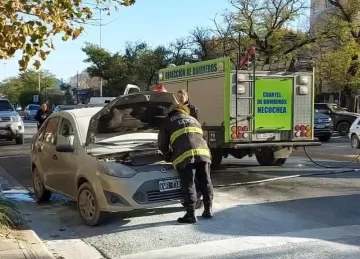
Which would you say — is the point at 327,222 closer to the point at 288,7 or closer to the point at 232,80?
the point at 232,80

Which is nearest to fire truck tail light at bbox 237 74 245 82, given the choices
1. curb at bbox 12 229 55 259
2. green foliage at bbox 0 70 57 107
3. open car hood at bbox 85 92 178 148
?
open car hood at bbox 85 92 178 148

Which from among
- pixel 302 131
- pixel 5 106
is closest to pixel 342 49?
pixel 5 106

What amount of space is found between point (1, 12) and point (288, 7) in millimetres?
32586

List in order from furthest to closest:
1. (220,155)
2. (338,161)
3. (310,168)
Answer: (338,161) < (310,168) < (220,155)

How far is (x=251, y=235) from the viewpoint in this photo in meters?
6.76

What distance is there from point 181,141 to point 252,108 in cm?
485

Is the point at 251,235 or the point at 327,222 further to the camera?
the point at 327,222

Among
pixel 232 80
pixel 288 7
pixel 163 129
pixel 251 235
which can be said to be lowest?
pixel 251 235

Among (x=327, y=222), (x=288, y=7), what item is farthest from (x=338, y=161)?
(x=288, y=7)

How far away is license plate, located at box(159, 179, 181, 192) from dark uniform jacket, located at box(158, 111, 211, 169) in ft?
0.81

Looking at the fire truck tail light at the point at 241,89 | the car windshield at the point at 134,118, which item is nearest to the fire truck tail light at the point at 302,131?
the fire truck tail light at the point at 241,89

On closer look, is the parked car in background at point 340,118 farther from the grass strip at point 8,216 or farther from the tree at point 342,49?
the grass strip at point 8,216

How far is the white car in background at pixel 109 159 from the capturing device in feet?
24.0

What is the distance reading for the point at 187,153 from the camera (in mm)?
7305
